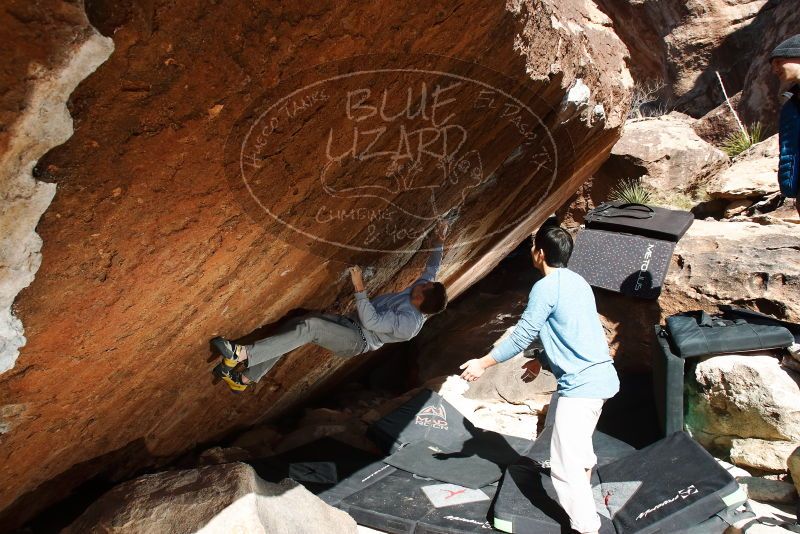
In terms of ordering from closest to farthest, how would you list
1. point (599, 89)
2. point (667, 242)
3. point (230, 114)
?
point (230, 114)
point (599, 89)
point (667, 242)

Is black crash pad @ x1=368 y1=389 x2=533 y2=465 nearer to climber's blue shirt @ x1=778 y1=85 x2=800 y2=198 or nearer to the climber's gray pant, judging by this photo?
the climber's gray pant

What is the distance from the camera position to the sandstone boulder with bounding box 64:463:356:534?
2.38m

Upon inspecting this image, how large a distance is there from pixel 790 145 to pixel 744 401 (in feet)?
5.08

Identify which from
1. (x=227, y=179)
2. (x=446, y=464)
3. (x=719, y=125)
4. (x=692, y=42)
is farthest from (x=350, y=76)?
(x=692, y=42)

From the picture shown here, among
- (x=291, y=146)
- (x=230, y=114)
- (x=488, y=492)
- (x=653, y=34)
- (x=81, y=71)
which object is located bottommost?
(x=488, y=492)

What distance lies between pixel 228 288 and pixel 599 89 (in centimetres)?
269

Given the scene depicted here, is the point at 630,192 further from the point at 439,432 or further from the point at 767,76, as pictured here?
the point at 767,76

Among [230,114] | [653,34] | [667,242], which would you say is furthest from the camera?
[653,34]

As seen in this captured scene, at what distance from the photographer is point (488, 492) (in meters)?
3.45

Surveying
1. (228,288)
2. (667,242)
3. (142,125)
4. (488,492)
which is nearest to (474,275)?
(667,242)

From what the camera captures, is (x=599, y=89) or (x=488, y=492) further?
(x=599, y=89)

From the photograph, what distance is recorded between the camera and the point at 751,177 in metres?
5.96

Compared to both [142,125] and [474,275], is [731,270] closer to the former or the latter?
[474,275]

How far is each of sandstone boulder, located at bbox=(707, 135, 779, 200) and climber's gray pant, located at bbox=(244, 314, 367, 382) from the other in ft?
15.1
